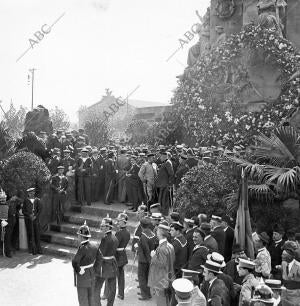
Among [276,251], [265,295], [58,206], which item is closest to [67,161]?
[58,206]

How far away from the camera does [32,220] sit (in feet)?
44.7

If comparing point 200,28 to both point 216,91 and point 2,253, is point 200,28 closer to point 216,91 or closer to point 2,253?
point 216,91

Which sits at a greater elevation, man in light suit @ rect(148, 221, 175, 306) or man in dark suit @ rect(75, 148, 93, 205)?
man in dark suit @ rect(75, 148, 93, 205)

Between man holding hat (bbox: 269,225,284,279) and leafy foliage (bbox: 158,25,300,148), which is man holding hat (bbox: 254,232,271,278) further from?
leafy foliage (bbox: 158,25,300,148)

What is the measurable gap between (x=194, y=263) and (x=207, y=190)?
388 cm

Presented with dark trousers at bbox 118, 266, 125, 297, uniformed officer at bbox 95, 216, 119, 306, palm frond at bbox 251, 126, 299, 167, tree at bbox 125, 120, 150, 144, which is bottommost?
dark trousers at bbox 118, 266, 125, 297

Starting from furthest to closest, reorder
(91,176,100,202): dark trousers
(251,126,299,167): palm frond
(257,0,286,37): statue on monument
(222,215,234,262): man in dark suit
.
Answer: (257,0,286,37): statue on monument → (91,176,100,202): dark trousers → (251,126,299,167): palm frond → (222,215,234,262): man in dark suit

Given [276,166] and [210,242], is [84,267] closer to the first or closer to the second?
[210,242]

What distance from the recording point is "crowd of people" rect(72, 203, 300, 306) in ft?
22.2

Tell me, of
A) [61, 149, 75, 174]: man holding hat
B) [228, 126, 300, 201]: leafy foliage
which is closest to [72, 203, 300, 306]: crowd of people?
[228, 126, 300, 201]: leafy foliage

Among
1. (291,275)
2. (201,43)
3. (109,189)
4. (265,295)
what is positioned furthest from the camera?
(201,43)

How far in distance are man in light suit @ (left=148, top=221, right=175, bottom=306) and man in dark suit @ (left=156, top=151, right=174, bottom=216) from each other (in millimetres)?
4690

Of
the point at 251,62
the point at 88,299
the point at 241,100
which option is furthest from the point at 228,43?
the point at 88,299

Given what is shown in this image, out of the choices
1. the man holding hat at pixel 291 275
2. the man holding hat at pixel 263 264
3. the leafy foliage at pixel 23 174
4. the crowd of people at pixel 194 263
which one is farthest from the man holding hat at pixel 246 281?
the leafy foliage at pixel 23 174
